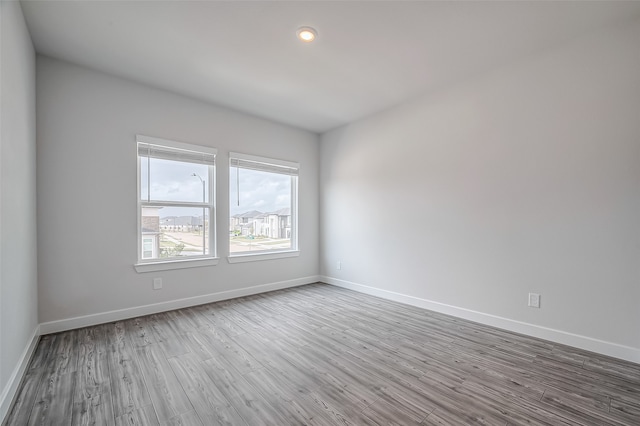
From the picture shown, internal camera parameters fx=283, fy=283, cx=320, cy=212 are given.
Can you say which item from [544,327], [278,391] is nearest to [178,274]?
[278,391]

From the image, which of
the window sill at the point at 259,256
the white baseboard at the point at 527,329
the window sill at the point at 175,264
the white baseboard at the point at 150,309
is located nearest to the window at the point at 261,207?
the window sill at the point at 259,256

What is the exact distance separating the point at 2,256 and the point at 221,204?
2412 millimetres

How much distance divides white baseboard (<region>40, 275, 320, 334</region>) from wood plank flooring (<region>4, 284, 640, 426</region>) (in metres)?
0.11

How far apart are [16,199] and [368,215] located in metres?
3.76

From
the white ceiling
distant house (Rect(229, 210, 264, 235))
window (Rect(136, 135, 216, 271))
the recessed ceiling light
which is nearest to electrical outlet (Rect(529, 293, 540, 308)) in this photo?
the white ceiling

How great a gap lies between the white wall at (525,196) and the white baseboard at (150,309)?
170 centimetres

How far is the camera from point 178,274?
3.64 meters

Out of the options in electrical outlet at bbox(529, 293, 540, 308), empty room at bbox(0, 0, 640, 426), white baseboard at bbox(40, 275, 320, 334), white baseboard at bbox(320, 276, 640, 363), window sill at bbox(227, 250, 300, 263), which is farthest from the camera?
window sill at bbox(227, 250, 300, 263)

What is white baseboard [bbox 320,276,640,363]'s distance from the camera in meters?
2.35

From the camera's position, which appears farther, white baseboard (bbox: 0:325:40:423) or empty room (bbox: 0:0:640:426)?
empty room (bbox: 0:0:640:426)

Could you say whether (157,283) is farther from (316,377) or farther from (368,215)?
(368,215)

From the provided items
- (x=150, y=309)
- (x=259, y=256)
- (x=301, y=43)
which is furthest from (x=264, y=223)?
(x=301, y=43)

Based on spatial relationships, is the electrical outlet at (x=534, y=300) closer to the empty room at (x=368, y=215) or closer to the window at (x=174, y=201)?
the empty room at (x=368, y=215)

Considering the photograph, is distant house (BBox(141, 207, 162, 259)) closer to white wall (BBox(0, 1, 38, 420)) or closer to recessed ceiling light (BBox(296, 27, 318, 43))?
white wall (BBox(0, 1, 38, 420))
